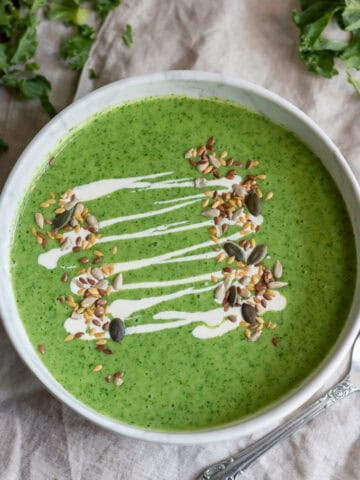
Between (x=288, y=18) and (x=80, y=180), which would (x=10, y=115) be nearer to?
(x=80, y=180)

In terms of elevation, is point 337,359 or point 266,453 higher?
point 337,359

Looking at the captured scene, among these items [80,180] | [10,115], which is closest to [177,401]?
[80,180]

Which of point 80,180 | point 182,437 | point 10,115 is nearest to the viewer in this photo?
point 182,437

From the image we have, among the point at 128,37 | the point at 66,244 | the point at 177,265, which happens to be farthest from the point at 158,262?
the point at 128,37

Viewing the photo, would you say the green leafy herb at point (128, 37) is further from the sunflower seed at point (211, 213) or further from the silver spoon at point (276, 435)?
the silver spoon at point (276, 435)

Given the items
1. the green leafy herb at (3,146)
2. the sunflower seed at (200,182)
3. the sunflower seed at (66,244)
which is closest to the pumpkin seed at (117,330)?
the sunflower seed at (66,244)
